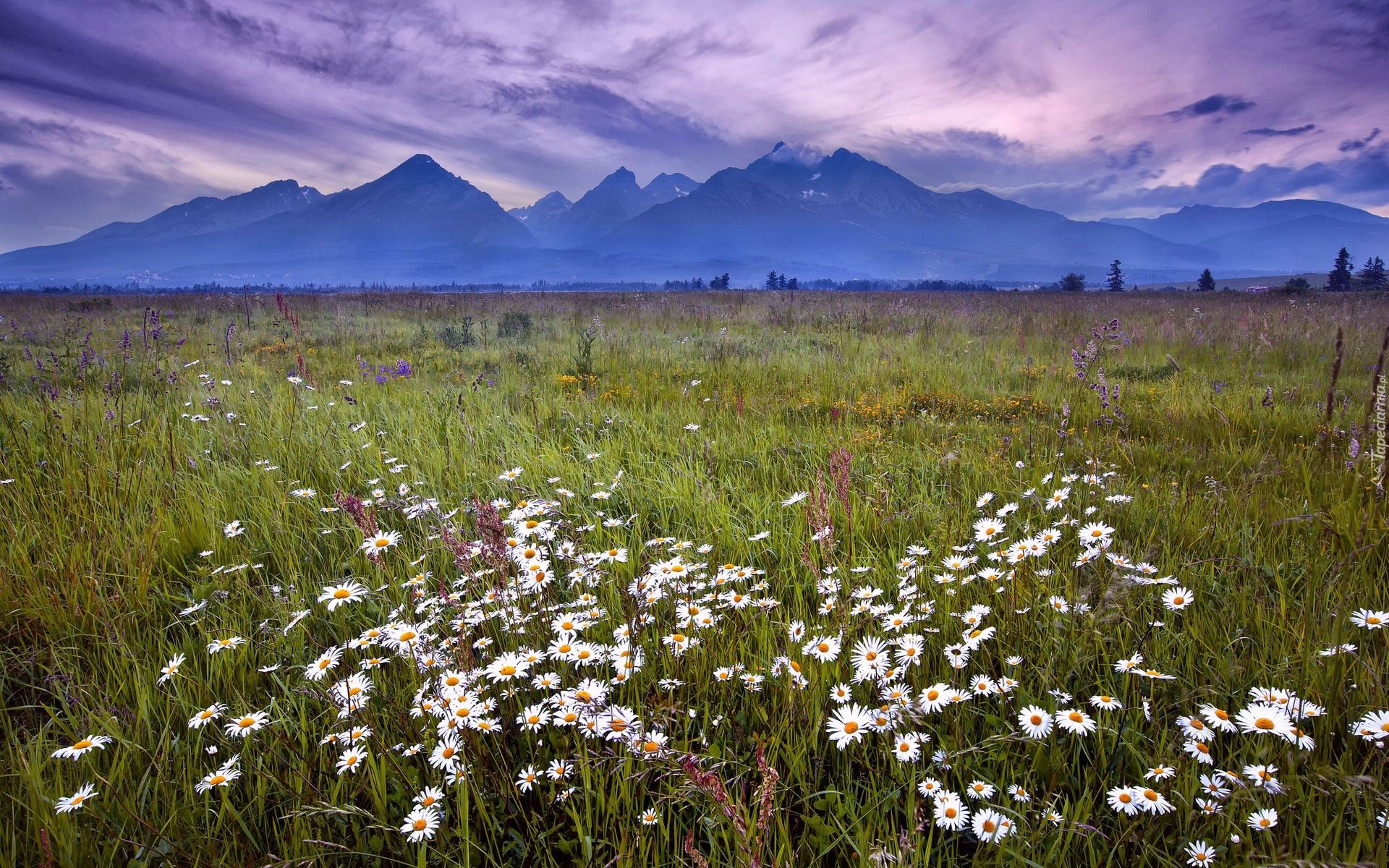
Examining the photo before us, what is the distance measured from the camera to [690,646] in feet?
6.47

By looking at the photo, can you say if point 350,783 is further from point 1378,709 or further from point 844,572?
point 1378,709

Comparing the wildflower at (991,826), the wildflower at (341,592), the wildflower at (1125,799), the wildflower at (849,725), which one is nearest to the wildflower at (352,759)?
the wildflower at (341,592)

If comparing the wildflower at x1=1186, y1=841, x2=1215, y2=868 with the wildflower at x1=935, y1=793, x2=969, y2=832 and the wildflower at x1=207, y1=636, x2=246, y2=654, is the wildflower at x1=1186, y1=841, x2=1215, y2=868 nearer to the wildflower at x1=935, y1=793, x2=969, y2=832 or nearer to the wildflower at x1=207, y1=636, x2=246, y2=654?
the wildflower at x1=935, y1=793, x2=969, y2=832

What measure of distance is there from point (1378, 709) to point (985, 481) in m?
2.04

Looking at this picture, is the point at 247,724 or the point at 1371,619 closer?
the point at 247,724

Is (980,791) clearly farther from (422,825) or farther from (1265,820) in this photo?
(422,825)

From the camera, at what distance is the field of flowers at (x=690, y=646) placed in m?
1.44

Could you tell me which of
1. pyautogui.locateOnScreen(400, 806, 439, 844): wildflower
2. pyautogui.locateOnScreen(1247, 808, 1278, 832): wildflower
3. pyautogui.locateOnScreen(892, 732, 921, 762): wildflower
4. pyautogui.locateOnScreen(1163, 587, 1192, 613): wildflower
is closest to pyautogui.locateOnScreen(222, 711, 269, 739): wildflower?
pyautogui.locateOnScreen(400, 806, 439, 844): wildflower

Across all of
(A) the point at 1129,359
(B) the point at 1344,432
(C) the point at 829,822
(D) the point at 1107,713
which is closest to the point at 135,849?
(C) the point at 829,822

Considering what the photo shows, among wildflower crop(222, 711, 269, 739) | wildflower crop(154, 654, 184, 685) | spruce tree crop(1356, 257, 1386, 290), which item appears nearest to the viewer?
wildflower crop(222, 711, 269, 739)

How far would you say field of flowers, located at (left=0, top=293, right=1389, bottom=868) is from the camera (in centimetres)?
144

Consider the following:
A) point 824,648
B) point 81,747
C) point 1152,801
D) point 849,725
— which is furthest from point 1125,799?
point 81,747

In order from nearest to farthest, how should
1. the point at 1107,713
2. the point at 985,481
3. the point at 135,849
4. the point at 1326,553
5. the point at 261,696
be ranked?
the point at 135,849, the point at 1107,713, the point at 261,696, the point at 1326,553, the point at 985,481

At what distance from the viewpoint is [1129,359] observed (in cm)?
882
